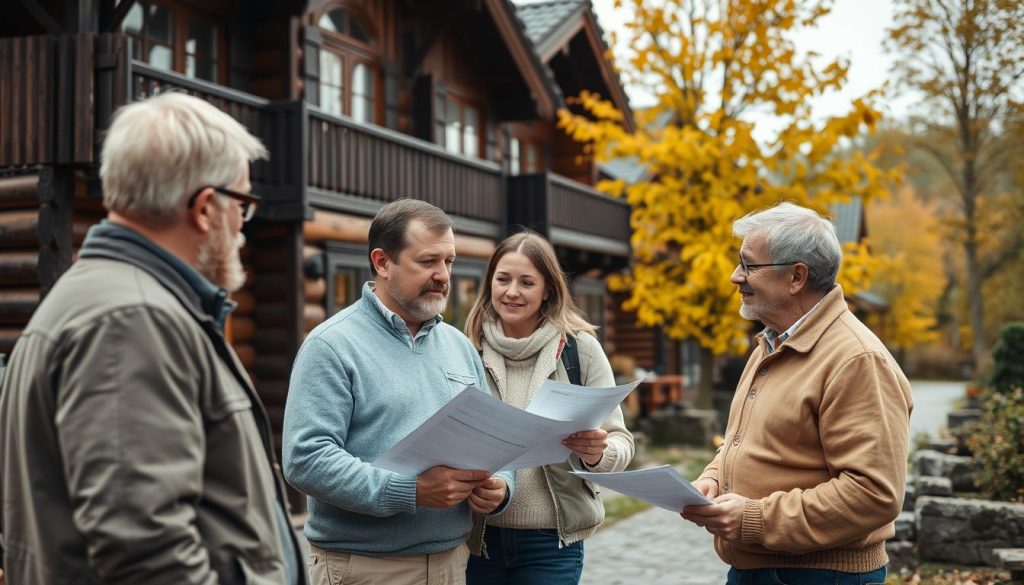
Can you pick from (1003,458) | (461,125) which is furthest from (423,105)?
(1003,458)

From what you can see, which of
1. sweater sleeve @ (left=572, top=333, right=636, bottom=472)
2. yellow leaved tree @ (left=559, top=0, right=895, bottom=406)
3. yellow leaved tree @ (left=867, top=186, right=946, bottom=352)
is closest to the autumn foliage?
yellow leaved tree @ (left=559, top=0, right=895, bottom=406)

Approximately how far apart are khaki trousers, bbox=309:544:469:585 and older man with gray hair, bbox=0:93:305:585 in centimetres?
101

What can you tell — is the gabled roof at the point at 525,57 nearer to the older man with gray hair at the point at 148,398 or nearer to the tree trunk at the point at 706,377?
the tree trunk at the point at 706,377

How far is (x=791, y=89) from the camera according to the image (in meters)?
14.0

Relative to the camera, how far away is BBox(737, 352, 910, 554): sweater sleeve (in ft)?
9.37

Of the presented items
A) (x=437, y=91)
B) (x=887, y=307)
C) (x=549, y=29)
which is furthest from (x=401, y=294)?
(x=887, y=307)

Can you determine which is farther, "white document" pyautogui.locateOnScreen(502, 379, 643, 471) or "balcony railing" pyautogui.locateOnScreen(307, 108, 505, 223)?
"balcony railing" pyautogui.locateOnScreen(307, 108, 505, 223)

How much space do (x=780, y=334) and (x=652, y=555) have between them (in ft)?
18.0

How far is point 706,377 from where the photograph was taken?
1623 centimetres

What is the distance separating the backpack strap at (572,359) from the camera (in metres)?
3.88

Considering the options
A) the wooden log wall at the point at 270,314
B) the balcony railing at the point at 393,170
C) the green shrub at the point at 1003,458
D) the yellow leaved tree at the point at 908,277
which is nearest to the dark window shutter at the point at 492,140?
the balcony railing at the point at 393,170

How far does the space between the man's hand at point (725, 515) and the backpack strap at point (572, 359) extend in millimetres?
888

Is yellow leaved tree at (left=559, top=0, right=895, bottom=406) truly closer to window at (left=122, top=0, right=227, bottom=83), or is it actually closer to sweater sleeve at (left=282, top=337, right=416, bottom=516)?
window at (left=122, top=0, right=227, bottom=83)

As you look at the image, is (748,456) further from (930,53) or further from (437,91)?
(930,53)
